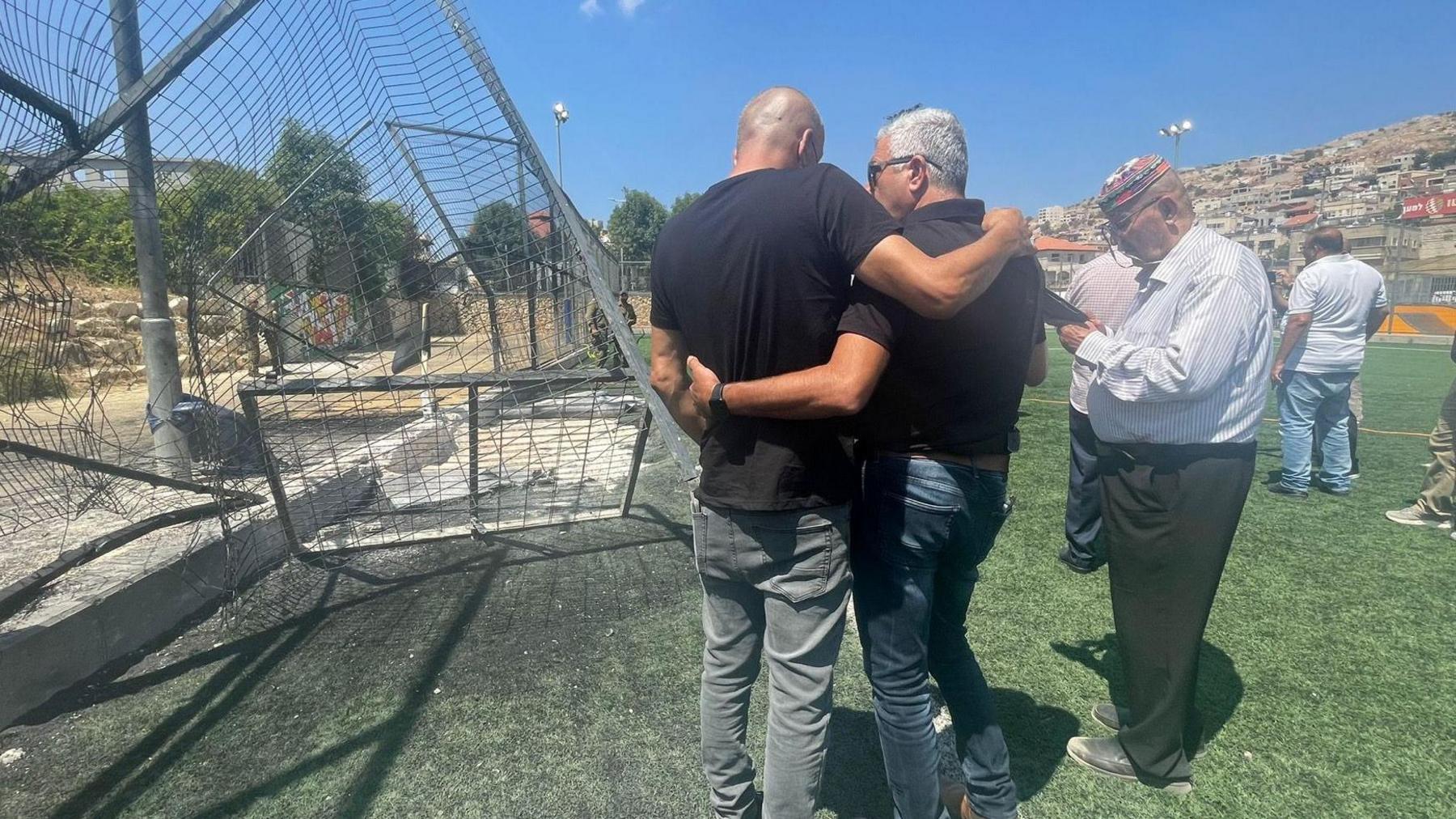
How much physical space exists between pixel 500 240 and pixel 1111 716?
3.08 metres

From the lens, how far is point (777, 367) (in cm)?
145

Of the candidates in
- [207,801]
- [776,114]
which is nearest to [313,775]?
[207,801]

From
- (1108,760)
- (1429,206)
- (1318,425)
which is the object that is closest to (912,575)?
(1108,760)

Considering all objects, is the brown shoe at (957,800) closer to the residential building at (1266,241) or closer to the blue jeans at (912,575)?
the blue jeans at (912,575)

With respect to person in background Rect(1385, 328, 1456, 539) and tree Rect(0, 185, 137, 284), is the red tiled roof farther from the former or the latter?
tree Rect(0, 185, 137, 284)

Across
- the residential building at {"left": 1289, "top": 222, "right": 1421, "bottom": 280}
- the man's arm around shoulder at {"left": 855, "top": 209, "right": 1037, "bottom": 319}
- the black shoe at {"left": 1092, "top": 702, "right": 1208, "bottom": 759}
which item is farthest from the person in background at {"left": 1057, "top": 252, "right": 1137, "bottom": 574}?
the residential building at {"left": 1289, "top": 222, "right": 1421, "bottom": 280}

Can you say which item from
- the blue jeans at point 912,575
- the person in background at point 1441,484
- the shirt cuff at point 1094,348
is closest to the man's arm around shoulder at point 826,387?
the blue jeans at point 912,575

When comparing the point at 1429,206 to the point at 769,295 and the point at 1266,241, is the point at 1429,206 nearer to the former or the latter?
the point at 1266,241

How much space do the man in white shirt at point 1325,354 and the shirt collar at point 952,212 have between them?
179 inches

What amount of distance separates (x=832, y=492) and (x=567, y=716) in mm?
1431

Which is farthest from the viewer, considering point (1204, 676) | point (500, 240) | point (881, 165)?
point (500, 240)

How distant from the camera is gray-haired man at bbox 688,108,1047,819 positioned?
1.55 meters

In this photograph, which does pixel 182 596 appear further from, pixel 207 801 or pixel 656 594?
pixel 656 594

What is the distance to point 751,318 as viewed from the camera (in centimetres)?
143
